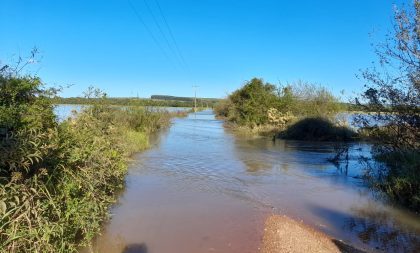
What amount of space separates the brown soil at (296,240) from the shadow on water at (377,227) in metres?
0.66

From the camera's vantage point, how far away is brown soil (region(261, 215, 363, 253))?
652 cm

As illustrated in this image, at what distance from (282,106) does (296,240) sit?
24.9 metres

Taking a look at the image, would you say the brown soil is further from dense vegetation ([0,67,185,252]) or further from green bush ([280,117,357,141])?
green bush ([280,117,357,141])

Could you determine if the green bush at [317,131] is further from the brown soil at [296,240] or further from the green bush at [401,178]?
the brown soil at [296,240]

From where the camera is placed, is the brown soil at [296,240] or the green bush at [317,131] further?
the green bush at [317,131]

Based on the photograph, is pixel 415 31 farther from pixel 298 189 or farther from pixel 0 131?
pixel 0 131

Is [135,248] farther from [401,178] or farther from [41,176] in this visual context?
[401,178]

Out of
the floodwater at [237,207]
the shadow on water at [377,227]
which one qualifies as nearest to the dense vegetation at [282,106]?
the floodwater at [237,207]

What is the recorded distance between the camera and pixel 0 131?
5359 mm

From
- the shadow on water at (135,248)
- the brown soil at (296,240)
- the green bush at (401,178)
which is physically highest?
the green bush at (401,178)

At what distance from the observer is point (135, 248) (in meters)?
6.55

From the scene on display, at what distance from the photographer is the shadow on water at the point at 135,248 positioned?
6.44 m

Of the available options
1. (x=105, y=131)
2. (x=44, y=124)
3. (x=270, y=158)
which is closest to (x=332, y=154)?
(x=270, y=158)

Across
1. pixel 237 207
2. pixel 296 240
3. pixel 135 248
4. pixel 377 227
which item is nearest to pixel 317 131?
pixel 237 207
